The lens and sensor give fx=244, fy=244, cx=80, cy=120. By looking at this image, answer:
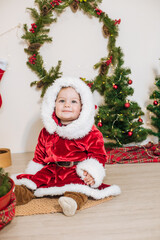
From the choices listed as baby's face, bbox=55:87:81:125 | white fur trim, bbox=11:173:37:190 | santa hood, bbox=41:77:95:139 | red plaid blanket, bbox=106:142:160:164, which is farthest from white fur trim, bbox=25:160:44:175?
red plaid blanket, bbox=106:142:160:164

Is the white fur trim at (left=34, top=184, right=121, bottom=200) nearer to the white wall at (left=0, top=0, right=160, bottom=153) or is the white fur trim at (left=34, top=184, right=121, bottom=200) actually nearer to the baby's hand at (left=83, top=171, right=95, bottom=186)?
the baby's hand at (left=83, top=171, right=95, bottom=186)

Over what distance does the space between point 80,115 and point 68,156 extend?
26cm

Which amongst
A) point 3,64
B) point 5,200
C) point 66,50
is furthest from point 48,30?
point 5,200

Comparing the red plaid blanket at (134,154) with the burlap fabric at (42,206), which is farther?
the red plaid blanket at (134,154)

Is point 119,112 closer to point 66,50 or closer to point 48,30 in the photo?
point 66,50

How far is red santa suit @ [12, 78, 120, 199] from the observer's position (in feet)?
4.52

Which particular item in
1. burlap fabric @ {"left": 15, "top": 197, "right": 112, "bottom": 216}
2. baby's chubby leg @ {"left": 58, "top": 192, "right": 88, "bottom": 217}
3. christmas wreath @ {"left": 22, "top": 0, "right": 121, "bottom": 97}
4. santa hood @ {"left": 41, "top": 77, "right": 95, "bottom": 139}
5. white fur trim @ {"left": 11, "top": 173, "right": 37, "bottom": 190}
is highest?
christmas wreath @ {"left": 22, "top": 0, "right": 121, "bottom": 97}

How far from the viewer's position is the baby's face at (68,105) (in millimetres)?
1487

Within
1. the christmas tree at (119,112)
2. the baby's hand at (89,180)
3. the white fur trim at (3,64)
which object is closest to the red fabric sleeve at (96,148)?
the baby's hand at (89,180)

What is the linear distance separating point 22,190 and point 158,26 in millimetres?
2201

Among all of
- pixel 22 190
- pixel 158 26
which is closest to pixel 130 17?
pixel 158 26

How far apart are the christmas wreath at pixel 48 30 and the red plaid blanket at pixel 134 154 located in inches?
29.1

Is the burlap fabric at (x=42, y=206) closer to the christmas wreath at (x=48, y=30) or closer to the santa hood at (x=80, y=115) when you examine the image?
the santa hood at (x=80, y=115)

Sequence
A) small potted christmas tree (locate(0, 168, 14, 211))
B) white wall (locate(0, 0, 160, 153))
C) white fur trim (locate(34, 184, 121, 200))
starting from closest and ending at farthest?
small potted christmas tree (locate(0, 168, 14, 211)), white fur trim (locate(34, 184, 121, 200)), white wall (locate(0, 0, 160, 153))
